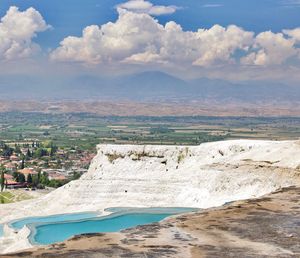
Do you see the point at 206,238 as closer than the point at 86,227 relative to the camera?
Result: Yes

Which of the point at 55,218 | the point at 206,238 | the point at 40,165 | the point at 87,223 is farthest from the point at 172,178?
the point at 40,165

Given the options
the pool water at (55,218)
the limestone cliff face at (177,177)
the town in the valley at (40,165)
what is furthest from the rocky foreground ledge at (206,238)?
the town in the valley at (40,165)

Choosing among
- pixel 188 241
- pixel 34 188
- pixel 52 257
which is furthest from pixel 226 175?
pixel 34 188

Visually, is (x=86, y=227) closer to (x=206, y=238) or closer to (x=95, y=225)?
(x=95, y=225)

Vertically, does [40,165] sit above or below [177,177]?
below

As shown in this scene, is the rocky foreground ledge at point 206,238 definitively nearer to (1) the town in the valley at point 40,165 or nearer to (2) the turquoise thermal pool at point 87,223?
(2) the turquoise thermal pool at point 87,223

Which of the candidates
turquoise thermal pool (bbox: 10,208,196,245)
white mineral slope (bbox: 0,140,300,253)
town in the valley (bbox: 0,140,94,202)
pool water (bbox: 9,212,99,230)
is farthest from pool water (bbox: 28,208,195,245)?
town in the valley (bbox: 0,140,94,202)
